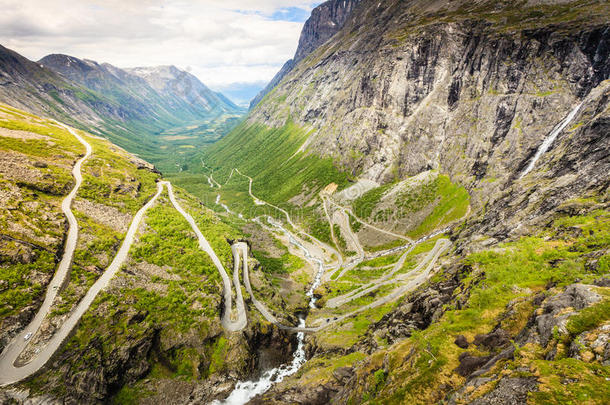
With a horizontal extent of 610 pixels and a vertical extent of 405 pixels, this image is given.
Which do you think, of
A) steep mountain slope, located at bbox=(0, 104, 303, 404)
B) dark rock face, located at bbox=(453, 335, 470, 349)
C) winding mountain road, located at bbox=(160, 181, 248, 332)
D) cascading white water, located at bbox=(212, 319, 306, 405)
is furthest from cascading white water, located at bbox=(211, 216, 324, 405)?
dark rock face, located at bbox=(453, 335, 470, 349)

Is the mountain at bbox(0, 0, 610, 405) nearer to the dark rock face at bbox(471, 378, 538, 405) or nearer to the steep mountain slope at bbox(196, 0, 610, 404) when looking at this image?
the dark rock face at bbox(471, 378, 538, 405)

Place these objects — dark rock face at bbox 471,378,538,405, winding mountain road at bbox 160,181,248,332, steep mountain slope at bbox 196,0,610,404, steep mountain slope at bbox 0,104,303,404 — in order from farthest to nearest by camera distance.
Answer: winding mountain road at bbox 160,181,248,332
steep mountain slope at bbox 0,104,303,404
steep mountain slope at bbox 196,0,610,404
dark rock face at bbox 471,378,538,405

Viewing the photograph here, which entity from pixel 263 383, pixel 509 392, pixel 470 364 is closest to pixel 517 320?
pixel 470 364

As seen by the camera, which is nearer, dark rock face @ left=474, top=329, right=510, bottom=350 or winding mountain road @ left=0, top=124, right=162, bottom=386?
dark rock face @ left=474, top=329, right=510, bottom=350

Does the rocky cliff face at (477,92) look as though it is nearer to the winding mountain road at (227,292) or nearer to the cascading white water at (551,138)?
the cascading white water at (551,138)

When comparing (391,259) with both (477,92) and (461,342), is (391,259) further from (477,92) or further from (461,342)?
(477,92)

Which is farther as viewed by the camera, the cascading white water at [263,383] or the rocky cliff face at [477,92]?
the rocky cliff face at [477,92]

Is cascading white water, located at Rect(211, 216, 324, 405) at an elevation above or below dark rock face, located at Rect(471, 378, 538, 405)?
below

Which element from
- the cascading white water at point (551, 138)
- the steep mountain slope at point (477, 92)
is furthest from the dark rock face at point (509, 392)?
the cascading white water at point (551, 138)
